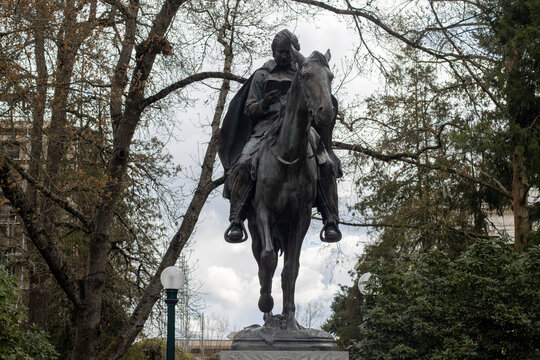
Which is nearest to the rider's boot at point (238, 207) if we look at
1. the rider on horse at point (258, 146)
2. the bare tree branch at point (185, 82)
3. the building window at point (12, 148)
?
the rider on horse at point (258, 146)

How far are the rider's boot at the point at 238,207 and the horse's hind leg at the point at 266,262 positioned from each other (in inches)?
9.6

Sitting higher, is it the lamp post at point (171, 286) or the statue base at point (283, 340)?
the lamp post at point (171, 286)

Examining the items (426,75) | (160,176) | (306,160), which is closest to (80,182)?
(160,176)

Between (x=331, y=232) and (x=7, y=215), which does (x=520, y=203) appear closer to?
(x=7, y=215)

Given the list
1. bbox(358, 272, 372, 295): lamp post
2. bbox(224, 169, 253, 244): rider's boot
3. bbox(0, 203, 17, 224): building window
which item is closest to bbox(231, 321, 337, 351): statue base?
bbox(224, 169, 253, 244): rider's boot

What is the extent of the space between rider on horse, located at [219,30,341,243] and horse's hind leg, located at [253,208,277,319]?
323 mm

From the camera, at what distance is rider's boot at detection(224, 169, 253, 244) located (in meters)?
7.43

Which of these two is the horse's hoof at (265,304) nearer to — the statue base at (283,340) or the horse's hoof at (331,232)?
the statue base at (283,340)

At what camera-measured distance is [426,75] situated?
2284 cm

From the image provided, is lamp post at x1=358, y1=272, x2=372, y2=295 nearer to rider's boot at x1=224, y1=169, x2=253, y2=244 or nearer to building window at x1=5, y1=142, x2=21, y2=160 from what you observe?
building window at x1=5, y1=142, x2=21, y2=160

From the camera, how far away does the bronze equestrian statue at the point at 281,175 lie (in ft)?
23.1

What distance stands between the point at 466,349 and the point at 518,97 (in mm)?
7841

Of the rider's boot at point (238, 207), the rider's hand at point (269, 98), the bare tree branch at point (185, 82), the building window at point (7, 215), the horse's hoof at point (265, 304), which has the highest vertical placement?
the bare tree branch at point (185, 82)

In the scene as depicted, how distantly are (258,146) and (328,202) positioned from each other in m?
0.87
